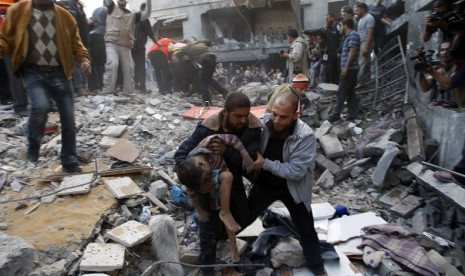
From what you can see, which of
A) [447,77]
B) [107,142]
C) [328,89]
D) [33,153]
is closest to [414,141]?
[447,77]

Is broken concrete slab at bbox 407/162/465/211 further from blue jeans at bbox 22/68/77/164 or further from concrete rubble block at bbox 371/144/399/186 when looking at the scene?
blue jeans at bbox 22/68/77/164

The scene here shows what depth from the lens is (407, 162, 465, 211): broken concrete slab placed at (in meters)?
3.52

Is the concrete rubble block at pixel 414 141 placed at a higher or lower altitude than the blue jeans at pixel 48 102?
lower

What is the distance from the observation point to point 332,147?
235 inches

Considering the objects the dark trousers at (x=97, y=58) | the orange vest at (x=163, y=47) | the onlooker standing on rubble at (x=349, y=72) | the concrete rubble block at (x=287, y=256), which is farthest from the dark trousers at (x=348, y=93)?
the dark trousers at (x=97, y=58)

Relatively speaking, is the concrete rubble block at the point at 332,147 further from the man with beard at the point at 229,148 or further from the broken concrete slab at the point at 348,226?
the man with beard at the point at 229,148

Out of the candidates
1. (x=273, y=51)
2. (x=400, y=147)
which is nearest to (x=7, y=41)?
(x=400, y=147)

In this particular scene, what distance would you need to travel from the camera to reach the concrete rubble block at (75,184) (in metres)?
3.70

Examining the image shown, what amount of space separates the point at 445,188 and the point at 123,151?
13.5 feet

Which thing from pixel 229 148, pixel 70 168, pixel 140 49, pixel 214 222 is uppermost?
pixel 140 49

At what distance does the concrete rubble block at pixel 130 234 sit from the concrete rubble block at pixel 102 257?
6 centimetres

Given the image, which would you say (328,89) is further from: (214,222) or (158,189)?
(214,222)

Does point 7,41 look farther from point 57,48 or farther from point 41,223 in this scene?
point 41,223

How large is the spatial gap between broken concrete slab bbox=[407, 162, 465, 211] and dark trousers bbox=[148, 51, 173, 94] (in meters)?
6.65
